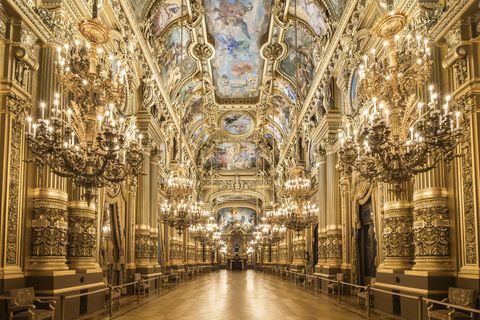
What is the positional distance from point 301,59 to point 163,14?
717cm

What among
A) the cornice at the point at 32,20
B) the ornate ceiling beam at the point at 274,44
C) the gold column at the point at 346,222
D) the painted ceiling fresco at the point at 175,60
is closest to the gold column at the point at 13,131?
the cornice at the point at 32,20

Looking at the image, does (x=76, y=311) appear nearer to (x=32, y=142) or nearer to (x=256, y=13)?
(x=32, y=142)

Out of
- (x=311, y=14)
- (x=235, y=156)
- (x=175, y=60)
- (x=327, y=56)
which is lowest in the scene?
(x=235, y=156)

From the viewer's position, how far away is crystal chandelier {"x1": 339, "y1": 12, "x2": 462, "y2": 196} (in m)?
7.18

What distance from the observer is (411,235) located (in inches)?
462

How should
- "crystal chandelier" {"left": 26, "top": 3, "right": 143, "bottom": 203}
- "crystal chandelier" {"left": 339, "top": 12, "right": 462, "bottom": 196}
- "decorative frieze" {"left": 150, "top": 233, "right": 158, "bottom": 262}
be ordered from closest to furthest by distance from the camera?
"crystal chandelier" {"left": 339, "top": 12, "right": 462, "bottom": 196} < "crystal chandelier" {"left": 26, "top": 3, "right": 143, "bottom": 203} < "decorative frieze" {"left": 150, "top": 233, "right": 158, "bottom": 262}

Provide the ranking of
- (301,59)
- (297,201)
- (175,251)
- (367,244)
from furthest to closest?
(175,251), (301,59), (297,201), (367,244)

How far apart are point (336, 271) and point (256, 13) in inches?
452

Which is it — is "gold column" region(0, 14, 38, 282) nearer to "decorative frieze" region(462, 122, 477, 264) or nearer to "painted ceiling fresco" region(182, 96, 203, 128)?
"decorative frieze" region(462, 122, 477, 264)

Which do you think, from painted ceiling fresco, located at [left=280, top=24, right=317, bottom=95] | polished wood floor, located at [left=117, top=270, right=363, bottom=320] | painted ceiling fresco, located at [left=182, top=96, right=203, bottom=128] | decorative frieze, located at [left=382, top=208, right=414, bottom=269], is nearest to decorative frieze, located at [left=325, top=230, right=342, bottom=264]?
polished wood floor, located at [left=117, top=270, right=363, bottom=320]

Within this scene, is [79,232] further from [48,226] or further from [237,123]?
[237,123]

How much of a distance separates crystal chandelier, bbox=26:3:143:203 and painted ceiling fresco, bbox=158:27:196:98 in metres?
11.1

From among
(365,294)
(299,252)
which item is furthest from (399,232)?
(299,252)

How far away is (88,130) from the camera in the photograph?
872cm
